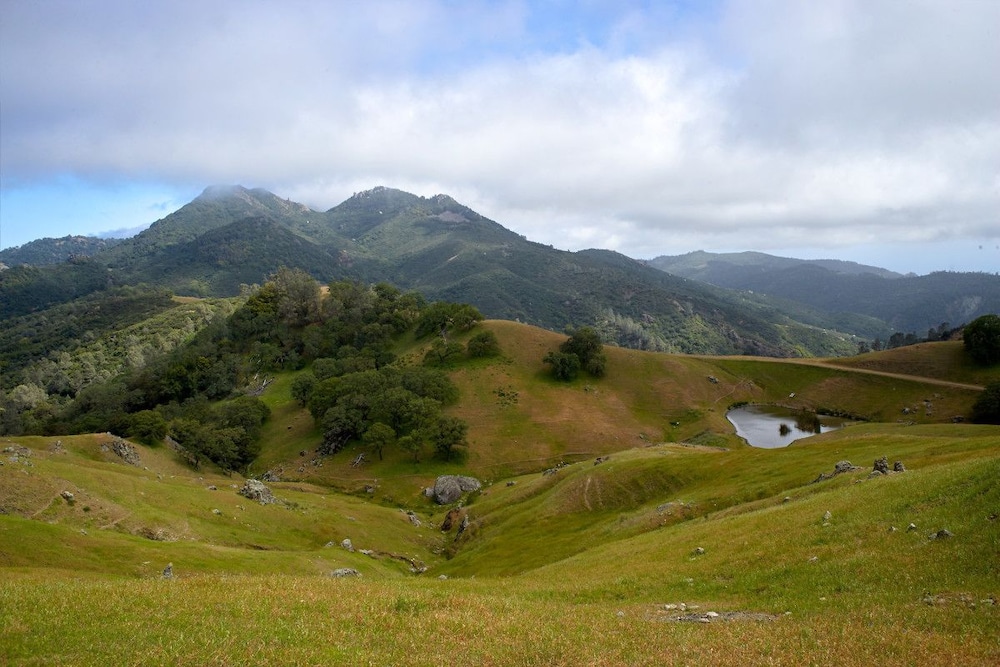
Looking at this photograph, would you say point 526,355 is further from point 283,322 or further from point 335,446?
point 283,322

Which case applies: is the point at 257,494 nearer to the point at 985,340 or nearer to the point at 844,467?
the point at 844,467

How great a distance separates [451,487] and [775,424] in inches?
3045

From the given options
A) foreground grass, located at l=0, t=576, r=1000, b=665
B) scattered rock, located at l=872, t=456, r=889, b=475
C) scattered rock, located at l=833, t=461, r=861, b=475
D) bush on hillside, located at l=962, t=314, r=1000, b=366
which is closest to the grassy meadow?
foreground grass, located at l=0, t=576, r=1000, b=665

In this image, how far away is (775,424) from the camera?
122875 mm

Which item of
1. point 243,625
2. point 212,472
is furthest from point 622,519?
point 212,472

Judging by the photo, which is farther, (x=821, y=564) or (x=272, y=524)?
(x=272, y=524)

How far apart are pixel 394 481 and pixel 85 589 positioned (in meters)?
85.1

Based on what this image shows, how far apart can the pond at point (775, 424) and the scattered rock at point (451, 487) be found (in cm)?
5848

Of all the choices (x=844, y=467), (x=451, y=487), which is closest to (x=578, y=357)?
(x=451, y=487)

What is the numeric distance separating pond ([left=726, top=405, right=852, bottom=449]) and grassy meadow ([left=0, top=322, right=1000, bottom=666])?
39.8m

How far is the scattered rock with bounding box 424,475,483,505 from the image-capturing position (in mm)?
95250

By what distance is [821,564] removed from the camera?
76.2ft

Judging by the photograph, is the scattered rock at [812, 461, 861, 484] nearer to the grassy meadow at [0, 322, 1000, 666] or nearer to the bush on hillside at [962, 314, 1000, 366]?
the grassy meadow at [0, 322, 1000, 666]

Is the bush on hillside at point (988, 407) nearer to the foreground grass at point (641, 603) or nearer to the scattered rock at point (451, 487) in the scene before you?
the foreground grass at point (641, 603)
